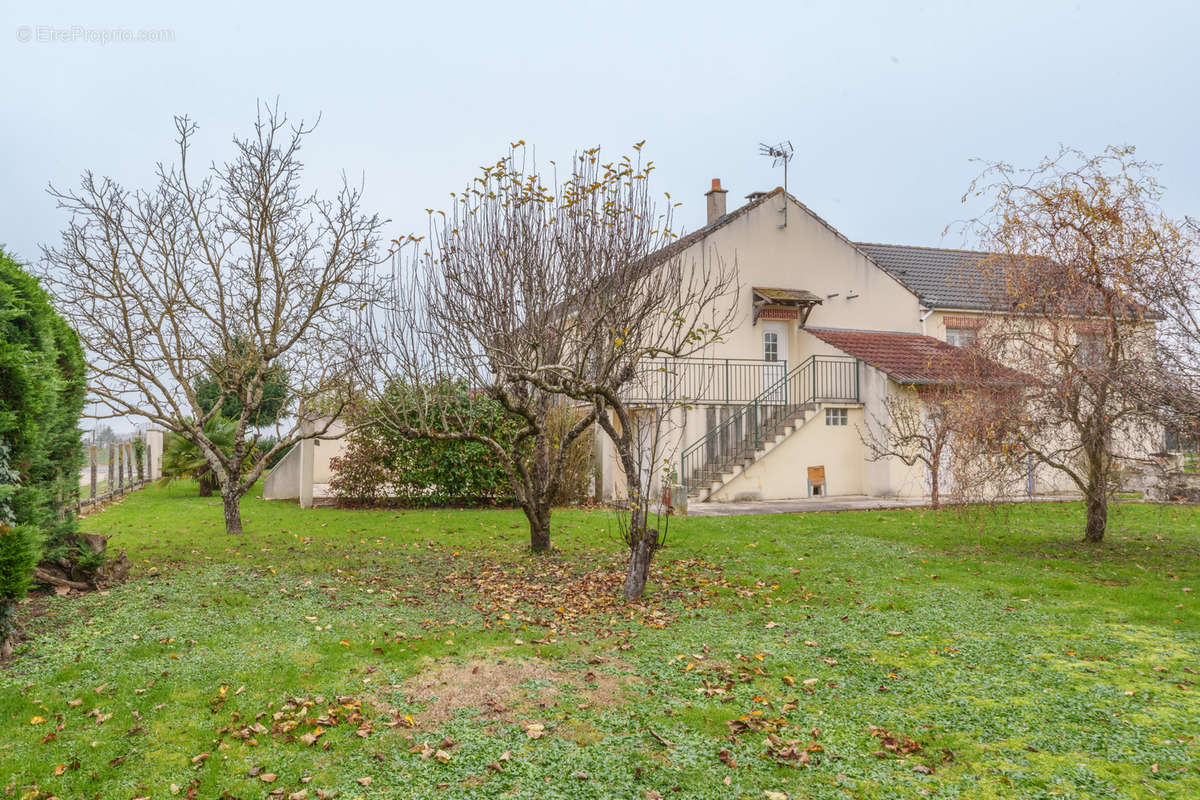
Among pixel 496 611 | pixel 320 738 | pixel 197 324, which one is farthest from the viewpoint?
pixel 197 324

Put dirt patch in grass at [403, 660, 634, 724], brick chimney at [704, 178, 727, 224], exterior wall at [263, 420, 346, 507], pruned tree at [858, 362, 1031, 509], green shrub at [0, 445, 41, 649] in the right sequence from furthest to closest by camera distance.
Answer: brick chimney at [704, 178, 727, 224], exterior wall at [263, 420, 346, 507], pruned tree at [858, 362, 1031, 509], green shrub at [0, 445, 41, 649], dirt patch in grass at [403, 660, 634, 724]

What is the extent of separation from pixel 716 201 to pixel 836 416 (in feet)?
28.6

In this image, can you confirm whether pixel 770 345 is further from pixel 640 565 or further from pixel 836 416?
pixel 640 565

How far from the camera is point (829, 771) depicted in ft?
12.9

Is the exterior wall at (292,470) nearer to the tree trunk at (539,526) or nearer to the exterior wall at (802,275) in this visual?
the tree trunk at (539,526)

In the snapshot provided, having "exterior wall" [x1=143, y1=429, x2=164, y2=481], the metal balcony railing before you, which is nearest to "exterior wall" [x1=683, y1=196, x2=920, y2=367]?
the metal balcony railing

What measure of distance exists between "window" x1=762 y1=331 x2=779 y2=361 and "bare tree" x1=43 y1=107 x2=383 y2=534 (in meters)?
11.9

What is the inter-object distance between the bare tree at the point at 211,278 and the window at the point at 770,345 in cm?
1189

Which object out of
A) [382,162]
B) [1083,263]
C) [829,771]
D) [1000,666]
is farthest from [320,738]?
[382,162]

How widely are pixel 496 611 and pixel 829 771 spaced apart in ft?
13.4

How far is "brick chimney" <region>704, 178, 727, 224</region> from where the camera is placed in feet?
77.7

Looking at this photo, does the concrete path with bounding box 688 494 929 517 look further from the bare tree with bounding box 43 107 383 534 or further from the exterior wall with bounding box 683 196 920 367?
the bare tree with bounding box 43 107 383 534

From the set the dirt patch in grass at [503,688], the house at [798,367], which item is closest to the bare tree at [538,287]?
the dirt patch in grass at [503,688]

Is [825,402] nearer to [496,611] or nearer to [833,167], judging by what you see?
[833,167]
